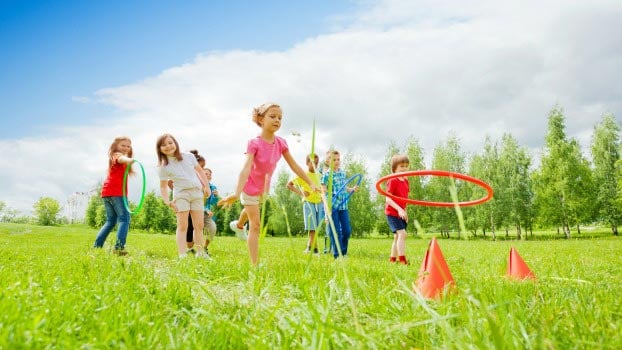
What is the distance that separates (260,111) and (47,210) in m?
86.0

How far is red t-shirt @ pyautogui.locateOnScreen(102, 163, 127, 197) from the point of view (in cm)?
791

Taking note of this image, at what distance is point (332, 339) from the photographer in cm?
169

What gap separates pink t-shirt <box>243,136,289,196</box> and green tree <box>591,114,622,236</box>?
141 feet

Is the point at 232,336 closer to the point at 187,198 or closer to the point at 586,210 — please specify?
the point at 187,198

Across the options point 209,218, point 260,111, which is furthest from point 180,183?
point 209,218

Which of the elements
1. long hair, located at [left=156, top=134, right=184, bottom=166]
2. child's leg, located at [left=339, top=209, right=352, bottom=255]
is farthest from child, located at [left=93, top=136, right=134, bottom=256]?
child's leg, located at [left=339, top=209, right=352, bottom=255]

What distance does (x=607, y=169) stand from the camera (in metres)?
43.0

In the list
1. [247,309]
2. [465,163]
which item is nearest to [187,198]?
[247,309]

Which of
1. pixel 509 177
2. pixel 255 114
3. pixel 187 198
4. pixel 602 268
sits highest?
pixel 509 177

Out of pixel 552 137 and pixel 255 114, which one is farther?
pixel 552 137

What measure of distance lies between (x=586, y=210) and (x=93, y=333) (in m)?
43.9

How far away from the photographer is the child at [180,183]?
7059 millimetres

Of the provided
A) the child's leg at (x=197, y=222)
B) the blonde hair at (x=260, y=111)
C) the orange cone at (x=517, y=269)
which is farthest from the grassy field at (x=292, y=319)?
the child's leg at (x=197, y=222)

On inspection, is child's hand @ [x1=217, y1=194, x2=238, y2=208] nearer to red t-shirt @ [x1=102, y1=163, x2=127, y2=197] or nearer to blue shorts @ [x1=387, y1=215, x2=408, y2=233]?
blue shorts @ [x1=387, y1=215, x2=408, y2=233]
